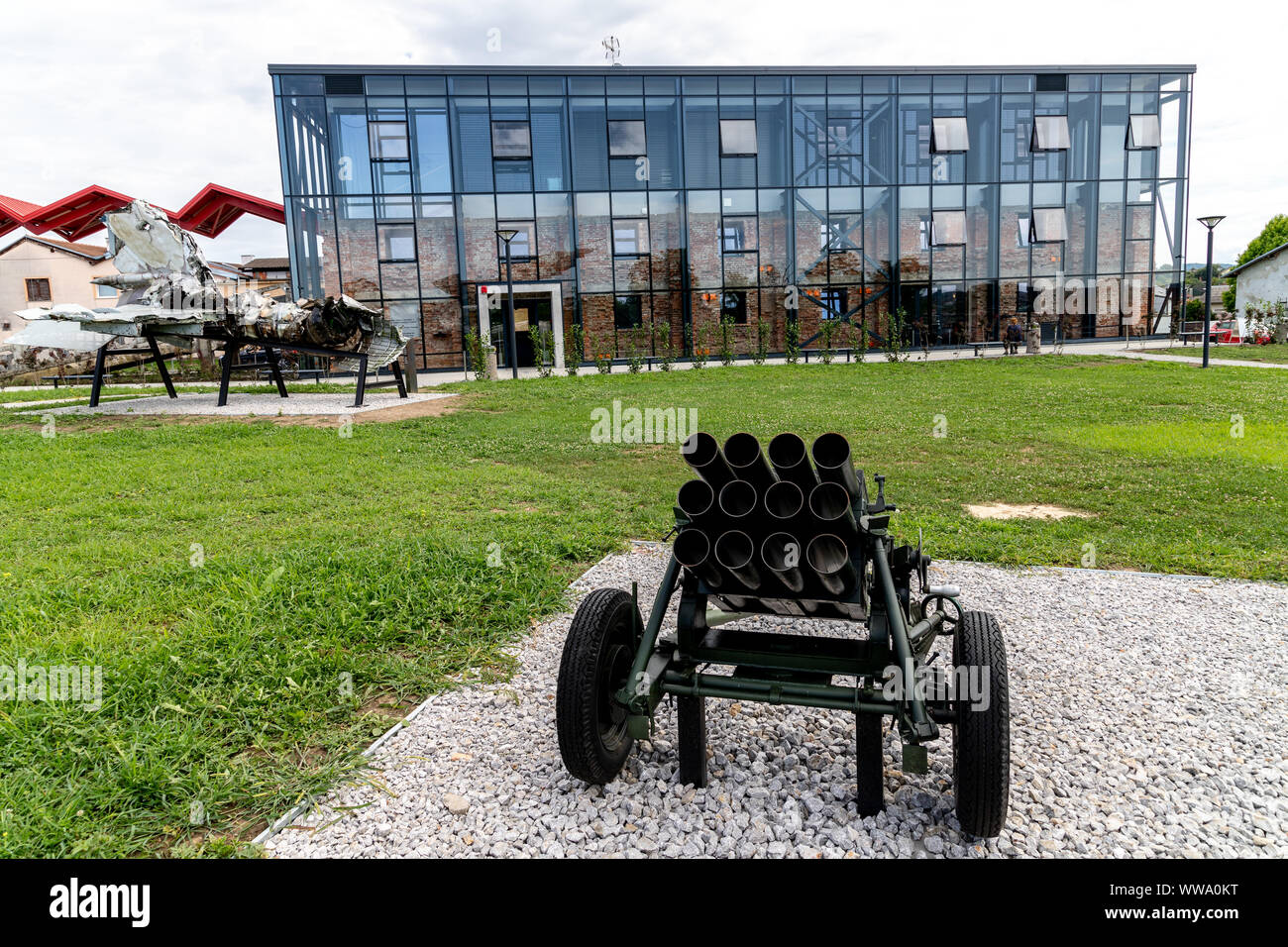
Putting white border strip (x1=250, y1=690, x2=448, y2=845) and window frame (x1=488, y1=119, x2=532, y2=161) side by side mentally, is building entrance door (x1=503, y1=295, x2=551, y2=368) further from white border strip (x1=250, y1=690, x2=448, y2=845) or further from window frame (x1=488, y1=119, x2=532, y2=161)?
white border strip (x1=250, y1=690, x2=448, y2=845)

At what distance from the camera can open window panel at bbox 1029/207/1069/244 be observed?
3488cm

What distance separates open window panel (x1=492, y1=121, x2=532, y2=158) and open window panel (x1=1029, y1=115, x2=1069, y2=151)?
2023 cm

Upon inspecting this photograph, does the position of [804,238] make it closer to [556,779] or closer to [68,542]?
[68,542]

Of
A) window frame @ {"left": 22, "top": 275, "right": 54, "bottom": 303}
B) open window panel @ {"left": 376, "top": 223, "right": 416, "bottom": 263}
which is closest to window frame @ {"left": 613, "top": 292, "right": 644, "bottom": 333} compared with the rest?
open window panel @ {"left": 376, "top": 223, "right": 416, "bottom": 263}

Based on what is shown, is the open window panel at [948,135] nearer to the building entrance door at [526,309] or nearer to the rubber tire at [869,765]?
the building entrance door at [526,309]

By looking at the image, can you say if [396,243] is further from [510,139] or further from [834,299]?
[834,299]

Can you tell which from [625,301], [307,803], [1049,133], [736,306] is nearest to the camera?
[307,803]

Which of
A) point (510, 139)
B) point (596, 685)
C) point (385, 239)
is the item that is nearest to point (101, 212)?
point (385, 239)

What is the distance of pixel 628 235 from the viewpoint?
3344cm

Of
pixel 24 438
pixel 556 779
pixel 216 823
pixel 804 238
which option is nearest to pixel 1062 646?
pixel 556 779

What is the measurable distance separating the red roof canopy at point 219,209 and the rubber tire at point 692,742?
3208 cm

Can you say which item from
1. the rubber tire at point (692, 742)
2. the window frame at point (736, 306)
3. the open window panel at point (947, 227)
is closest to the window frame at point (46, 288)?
the window frame at point (736, 306)

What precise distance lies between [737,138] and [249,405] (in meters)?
22.6

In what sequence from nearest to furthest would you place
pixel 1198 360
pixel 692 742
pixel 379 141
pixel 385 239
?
pixel 692 742, pixel 1198 360, pixel 379 141, pixel 385 239
